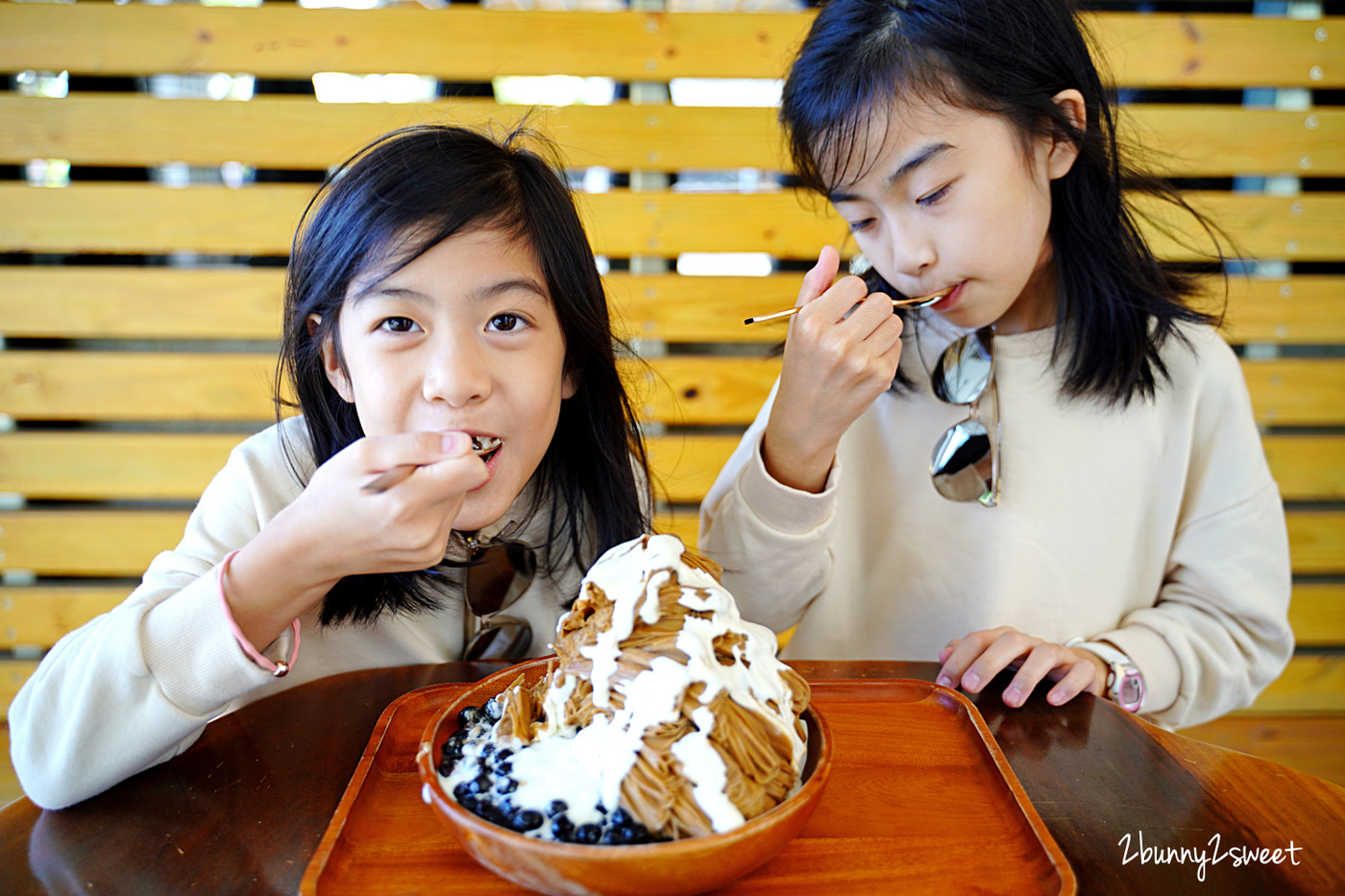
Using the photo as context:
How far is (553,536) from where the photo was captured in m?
1.47

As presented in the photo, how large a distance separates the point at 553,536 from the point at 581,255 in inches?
18.5

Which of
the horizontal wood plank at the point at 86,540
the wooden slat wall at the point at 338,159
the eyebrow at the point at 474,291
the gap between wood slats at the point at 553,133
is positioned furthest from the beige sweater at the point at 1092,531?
the horizontal wood plank at the point at 86,540

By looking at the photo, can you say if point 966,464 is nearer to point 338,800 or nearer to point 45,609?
point 338,800

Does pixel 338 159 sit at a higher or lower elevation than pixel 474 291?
higher

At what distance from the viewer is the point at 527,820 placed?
0.71m

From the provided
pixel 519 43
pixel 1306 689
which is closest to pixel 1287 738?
pixel 1306 689

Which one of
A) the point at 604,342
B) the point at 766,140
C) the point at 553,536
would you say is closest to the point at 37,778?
the point at 553,536

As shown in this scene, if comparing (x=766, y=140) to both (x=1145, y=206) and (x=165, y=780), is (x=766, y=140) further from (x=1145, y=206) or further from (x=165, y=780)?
(x=165, y=780)

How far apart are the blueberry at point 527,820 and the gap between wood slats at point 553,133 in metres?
2.40

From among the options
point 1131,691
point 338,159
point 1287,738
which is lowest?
point 1287,738

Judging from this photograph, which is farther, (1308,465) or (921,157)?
(1308,465)

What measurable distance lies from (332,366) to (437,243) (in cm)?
27

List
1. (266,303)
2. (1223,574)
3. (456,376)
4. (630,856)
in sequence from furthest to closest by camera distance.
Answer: (266,303) < (1223,574) < (456,376) < (630,856)

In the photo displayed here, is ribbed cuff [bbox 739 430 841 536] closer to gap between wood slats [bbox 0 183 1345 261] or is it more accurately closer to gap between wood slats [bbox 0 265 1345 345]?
gap between wood slats [bbox 0 265 1345 345]
